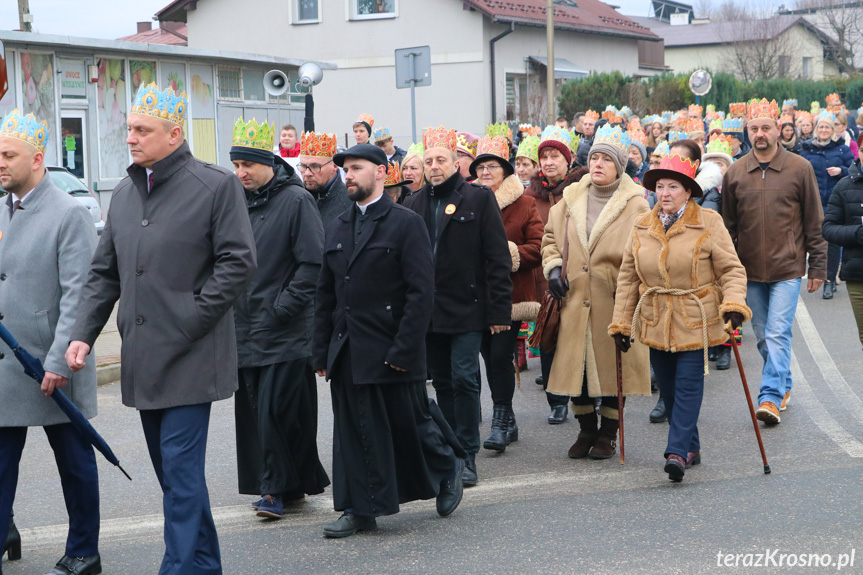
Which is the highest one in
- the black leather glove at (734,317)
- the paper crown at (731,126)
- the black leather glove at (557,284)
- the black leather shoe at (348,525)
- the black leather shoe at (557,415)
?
the paper crown at (731,126)

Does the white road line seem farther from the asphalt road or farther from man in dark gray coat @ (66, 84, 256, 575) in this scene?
man in dark gray coat @ (66, 84, 256, 575)

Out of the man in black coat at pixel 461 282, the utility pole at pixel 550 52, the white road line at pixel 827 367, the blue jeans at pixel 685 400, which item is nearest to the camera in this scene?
the blue jeans at pixel 685 400

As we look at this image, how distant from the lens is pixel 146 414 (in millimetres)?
4926

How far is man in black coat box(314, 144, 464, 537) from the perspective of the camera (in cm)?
600

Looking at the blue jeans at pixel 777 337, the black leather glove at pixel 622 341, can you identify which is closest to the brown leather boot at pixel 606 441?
the black leather glove at pixel 622 341

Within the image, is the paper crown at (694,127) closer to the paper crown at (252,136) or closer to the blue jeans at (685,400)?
the blue jeans at (685,400)

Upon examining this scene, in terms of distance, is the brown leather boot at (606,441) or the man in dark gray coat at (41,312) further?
the brown leather boot at (606,441)

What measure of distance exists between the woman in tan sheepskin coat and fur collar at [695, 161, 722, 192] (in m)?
2.78

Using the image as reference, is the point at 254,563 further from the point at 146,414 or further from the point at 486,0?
the point at 486,0

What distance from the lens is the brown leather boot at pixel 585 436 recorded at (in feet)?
25.0

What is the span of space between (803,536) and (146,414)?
3168 millimetres

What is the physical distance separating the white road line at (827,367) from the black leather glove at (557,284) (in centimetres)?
245

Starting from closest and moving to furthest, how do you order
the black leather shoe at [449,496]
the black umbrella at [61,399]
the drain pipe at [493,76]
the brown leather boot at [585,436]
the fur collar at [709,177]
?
1. the black umbrella at [61,399]
2. the black leather shoe at [449,496]
3. the brown leather boot at [585,436]
4. the fur collar at [709,177]
5. the drain pipe at [493,76]

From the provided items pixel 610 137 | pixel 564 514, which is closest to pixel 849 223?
pixel 610 137
